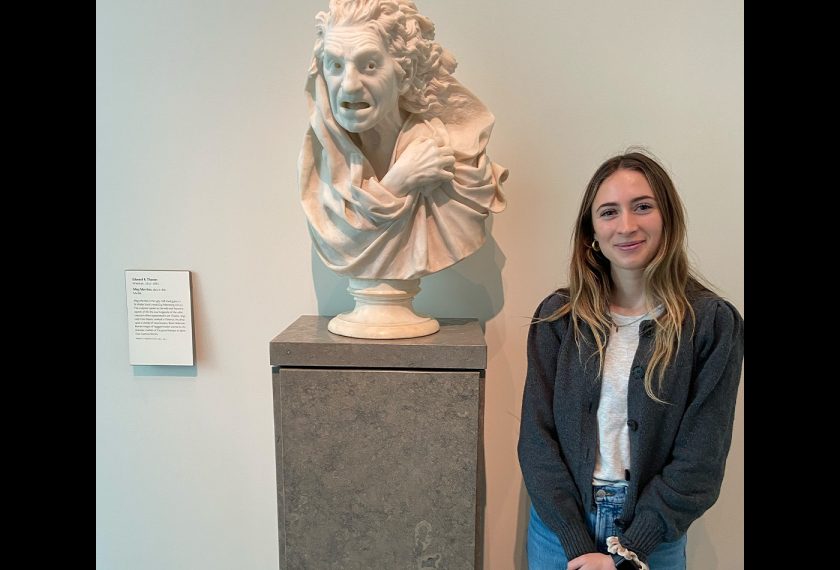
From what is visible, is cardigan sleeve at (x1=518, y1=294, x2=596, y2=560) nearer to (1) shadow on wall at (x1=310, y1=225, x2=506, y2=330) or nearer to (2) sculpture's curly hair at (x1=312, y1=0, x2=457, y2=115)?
(1) shadow on wall at (x1=310, y1=225, x2=506, y2=330)

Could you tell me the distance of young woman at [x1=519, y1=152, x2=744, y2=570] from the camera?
1241 mm

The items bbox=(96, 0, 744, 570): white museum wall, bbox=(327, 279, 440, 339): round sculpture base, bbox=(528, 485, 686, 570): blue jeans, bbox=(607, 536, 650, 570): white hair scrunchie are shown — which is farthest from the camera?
bbox=(96, 0, 744, 570): white museum wall

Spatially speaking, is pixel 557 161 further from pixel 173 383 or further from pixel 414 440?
pixel 173 383

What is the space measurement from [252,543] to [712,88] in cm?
235

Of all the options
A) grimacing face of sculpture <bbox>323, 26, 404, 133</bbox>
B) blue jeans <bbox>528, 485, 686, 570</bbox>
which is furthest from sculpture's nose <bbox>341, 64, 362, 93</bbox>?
blue jeans <bbox>528, 485, 686, 570</bbox>

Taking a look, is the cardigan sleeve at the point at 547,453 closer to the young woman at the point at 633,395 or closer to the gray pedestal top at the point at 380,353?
the young woman at the point at 633,395

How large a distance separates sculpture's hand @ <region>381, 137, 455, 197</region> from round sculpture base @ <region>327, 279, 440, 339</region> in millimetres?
264

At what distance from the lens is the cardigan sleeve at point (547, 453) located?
1298mm

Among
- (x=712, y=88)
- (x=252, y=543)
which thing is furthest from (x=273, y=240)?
(x=712, y=88)

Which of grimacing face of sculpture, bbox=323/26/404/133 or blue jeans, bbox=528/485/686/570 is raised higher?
grimacing face of sculpture, bbox=323/26/404/133

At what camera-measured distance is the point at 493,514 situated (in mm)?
1957

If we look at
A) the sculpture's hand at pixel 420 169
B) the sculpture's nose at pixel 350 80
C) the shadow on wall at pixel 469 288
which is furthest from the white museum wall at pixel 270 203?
the sculpture's nose at pixel 350 80

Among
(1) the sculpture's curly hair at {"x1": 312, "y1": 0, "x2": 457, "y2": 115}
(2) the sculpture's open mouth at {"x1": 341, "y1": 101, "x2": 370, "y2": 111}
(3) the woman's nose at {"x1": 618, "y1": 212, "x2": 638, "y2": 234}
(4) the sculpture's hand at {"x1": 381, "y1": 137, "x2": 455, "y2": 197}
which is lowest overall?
(3) the woman's nose at {"x1": 618, "y1": 212, "x2": 638, "y2": 234}

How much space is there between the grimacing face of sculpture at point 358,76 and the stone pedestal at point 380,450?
1.93ft
